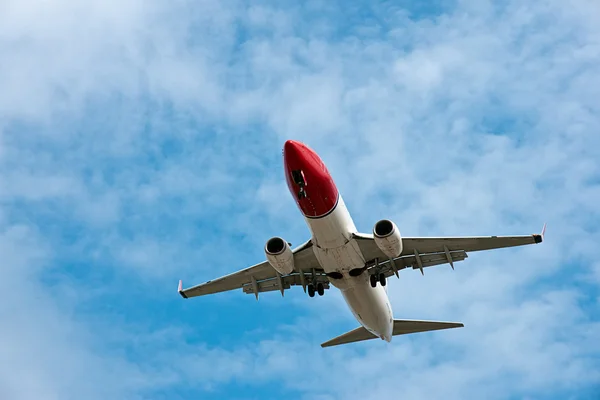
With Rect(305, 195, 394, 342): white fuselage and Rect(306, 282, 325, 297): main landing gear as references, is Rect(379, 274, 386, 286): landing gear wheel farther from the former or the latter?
Rect(306, 282, 325, 297): main landing gear

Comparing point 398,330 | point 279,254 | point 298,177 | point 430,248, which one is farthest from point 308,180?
point 398,330

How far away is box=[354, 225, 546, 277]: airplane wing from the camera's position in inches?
1522

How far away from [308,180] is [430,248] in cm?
910

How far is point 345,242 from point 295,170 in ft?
16.3

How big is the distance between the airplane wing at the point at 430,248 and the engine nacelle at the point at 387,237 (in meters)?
1.64

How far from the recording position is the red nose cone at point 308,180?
34.7m

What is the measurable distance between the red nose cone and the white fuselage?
2.26 feet

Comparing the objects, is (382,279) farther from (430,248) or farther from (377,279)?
(430,248)

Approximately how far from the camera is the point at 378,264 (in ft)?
131

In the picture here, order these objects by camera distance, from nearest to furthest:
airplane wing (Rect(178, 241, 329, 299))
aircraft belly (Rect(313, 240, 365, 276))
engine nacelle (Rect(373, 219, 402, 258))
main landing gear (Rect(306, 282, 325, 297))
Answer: engine nacelle (Rect(373, 219, 402, 258)) → aircraft belly (Rect(313, 240, 365, 276)) → airplane wing (Rect(178, 241, 329, 299)) → main landing gear (Rect(306, 282, 325, 297))

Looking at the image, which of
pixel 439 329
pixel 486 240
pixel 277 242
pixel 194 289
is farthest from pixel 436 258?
pixel 194 289

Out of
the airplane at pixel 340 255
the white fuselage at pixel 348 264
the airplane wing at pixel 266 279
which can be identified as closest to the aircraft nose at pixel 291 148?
the airplane at pixel 340 255

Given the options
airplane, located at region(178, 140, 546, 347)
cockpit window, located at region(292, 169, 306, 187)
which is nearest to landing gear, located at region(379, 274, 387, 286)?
airplane, located at region(178, 140, 546, 347)

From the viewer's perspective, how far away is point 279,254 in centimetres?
3734
